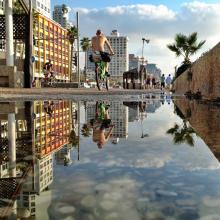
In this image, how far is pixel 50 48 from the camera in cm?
12262

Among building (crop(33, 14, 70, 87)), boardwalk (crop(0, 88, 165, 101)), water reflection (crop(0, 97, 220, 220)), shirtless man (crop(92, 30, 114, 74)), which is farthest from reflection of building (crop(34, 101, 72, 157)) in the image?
building (crop(33, 14, 70, 87))

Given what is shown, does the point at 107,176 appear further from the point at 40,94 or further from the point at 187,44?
the point at 187,44

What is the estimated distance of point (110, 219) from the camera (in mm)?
2107

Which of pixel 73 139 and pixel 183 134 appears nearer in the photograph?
pixel 73 139

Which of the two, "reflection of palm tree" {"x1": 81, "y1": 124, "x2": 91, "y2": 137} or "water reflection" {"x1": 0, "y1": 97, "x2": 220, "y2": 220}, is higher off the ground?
"reflection of palm tree" {"x1": 81, "y1": 124, "x2": 91, "y2": 137}

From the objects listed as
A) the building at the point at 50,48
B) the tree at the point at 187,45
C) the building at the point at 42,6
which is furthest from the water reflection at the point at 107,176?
the building at the point at 42,6

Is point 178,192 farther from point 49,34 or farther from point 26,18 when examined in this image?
point 49,34

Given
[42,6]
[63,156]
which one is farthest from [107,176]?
[42,6]

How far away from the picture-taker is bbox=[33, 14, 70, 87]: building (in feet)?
355

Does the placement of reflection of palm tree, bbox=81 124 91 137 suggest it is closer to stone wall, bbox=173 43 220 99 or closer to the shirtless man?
stone wall, bbox=173 43 220 99

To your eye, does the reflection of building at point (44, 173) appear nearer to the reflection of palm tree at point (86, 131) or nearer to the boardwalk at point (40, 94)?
the reflection of palm tree at point (86, 131)

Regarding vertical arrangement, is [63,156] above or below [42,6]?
below

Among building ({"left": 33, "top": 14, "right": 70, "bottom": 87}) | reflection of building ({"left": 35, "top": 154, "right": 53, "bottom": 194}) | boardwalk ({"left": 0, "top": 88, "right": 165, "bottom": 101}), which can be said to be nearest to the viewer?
→ reflection of building ({"left": 35, "top": 154, "right": 53, "bottom": 194})

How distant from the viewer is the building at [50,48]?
10831 cm
